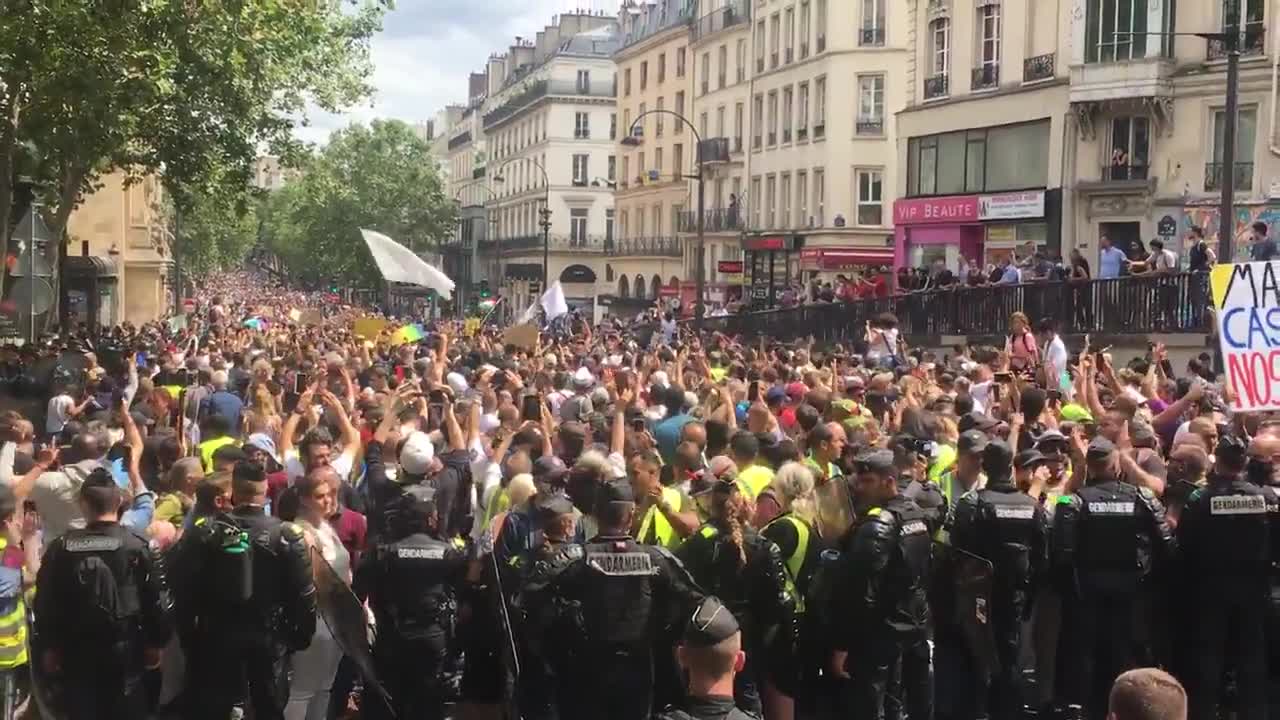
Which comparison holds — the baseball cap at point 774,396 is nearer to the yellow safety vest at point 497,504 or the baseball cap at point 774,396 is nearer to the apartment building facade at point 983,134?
the yellow safety vest at point 497,504

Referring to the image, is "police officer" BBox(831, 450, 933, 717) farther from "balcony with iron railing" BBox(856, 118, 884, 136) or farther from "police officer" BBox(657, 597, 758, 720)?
"balcony with iron railing" BBox(856, 118, 884, 136)

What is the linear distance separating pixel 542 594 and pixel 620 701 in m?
0.55

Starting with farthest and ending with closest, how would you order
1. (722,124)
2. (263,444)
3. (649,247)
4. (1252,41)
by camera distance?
(649,247) → (722,124) → (1252,41) → (263,444)

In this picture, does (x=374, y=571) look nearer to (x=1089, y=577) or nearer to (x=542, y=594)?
(x=542, y=594)

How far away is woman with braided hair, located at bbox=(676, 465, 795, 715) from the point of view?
6738 millimetres

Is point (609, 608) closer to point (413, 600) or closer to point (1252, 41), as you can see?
point (413, 600)

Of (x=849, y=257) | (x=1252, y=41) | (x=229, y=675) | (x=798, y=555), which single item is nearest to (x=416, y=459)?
(x=229, y=675)

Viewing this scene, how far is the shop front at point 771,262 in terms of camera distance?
52.5 meters

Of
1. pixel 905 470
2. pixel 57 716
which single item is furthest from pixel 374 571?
pixel 905 470

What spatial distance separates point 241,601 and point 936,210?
1315 inches

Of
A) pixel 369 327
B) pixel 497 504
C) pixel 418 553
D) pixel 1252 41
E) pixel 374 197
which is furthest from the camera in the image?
pixel 374 197

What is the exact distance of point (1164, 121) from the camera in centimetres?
3127

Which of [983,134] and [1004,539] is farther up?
[983,134]

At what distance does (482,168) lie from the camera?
111375 millimetres
